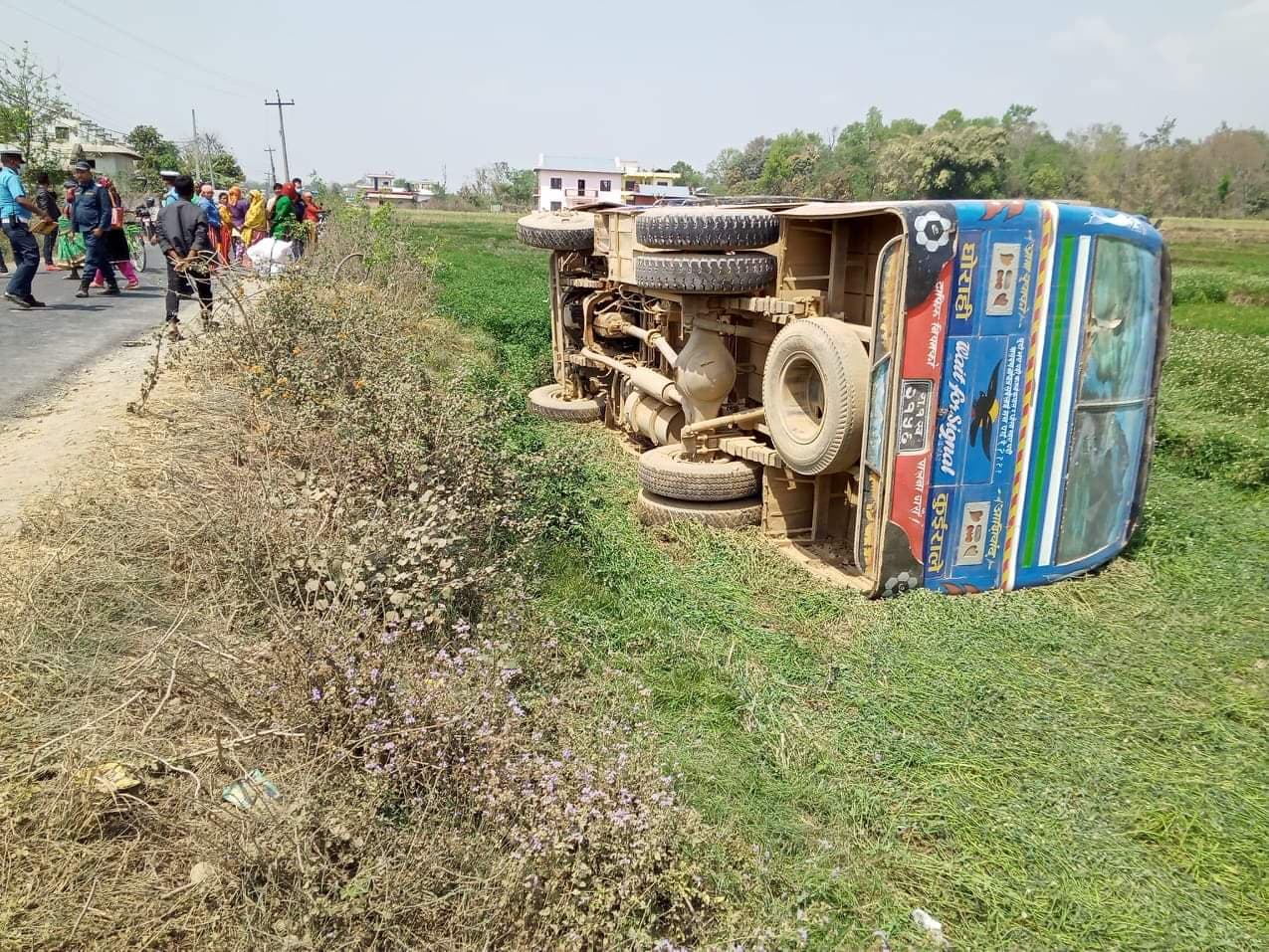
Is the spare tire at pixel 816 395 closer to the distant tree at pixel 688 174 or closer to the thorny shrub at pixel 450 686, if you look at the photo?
the thorny shrub at pixel 450 686

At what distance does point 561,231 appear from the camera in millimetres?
9570

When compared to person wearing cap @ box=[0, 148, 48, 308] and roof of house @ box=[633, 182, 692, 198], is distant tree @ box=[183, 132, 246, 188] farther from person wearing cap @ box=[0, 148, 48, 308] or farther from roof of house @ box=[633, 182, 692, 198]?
person wearing cap @ box=[0, 148, 48, 308]

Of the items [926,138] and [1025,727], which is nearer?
[1025,727]

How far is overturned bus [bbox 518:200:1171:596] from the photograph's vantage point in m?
4.76

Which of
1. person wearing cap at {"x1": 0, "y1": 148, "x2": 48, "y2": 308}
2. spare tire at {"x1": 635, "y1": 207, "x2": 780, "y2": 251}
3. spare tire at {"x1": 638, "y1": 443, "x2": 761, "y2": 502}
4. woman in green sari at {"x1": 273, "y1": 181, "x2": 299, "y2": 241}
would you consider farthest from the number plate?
woman in green sari at {"x1": 273, "y1": 181, "x2": 299, "y2": 241}

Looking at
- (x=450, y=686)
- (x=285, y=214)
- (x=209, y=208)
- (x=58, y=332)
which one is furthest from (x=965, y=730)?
(x=285, y=214)

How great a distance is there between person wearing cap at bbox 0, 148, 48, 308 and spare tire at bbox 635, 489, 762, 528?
889cm

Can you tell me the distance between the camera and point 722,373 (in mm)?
6488

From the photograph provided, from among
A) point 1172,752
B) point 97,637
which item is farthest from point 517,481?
point 1172,752

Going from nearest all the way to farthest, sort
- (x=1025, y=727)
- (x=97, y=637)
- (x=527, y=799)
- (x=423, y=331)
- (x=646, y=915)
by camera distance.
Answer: (x=646, y=915) → (x=527, y=799) → (x=97, y=637) → (x=1025, y=727) → (x=423, y=331)

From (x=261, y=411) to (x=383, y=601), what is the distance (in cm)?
243

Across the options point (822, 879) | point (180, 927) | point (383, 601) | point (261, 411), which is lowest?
point (822, 879)

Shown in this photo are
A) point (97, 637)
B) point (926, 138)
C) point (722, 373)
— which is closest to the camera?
point (97, 637)

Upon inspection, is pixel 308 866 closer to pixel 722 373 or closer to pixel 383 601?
pixel 383 601
